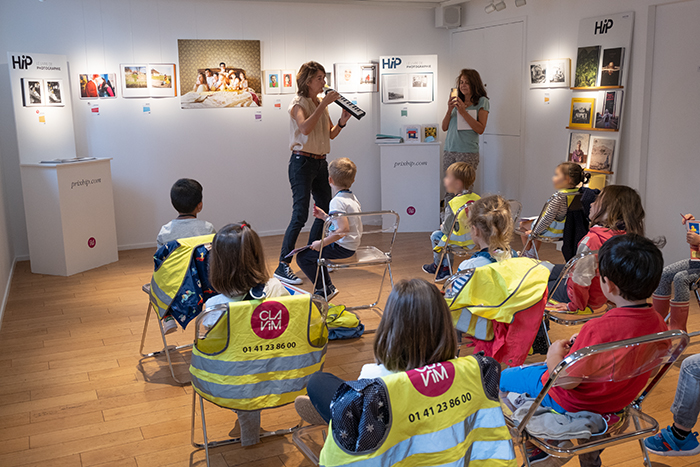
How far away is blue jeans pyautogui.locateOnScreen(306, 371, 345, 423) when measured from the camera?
6.34ft

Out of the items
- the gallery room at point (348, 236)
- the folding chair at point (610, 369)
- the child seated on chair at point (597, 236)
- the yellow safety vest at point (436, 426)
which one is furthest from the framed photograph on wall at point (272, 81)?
the yellow safety vest at point (436, 426)

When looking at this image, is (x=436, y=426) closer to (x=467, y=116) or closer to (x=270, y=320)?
(x=270, y=320)

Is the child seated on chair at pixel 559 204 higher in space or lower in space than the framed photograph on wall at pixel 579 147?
lower

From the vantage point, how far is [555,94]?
6395 mm

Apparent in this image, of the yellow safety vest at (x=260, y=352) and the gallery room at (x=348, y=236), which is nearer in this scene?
the gallery room at (x=348, y=236)

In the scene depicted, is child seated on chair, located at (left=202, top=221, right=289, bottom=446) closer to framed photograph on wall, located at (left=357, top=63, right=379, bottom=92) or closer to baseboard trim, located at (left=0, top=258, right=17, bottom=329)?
baseboard trim, located at (left=0, top=258, right=17, bottom=329)

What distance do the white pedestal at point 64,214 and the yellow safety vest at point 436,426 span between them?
4.86 meters

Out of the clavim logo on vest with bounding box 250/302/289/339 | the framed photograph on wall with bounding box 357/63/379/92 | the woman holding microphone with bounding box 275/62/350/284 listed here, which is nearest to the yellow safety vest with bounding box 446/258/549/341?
the clavim logo on vest with bounding box 250/302/289/339

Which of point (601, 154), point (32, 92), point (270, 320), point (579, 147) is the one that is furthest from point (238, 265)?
point (579, 147)

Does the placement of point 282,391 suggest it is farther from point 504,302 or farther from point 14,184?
point 14,184

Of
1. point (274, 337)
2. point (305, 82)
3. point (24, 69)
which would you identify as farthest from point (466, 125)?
point (274, 337)

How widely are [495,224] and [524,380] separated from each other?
34.6 inches

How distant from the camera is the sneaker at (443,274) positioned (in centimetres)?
517

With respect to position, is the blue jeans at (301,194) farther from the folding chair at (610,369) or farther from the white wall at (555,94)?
the folding chair at (610,369)
